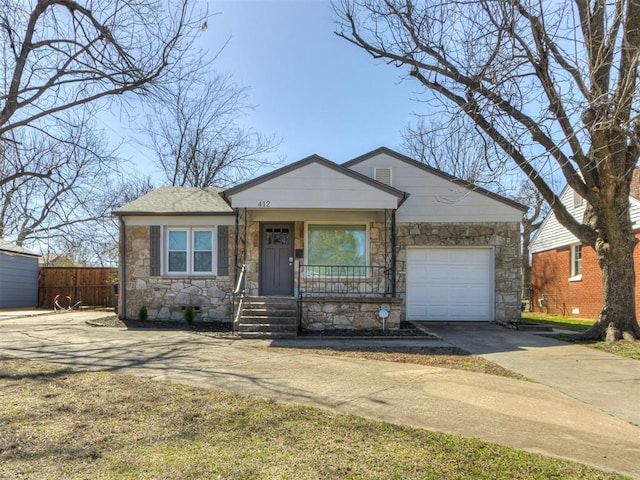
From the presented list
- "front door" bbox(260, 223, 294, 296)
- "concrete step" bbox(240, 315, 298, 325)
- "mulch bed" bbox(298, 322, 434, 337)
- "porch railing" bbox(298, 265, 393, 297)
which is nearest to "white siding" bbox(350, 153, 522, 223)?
"porch railing" bbox(298, 265, 393, 297)

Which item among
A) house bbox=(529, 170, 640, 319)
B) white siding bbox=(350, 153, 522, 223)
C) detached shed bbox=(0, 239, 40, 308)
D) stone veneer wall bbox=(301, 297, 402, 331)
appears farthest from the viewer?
detached shed bbox=(0, 239, 40, 308)

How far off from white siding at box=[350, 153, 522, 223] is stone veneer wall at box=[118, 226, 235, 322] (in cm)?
500

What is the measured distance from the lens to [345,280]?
1087cm

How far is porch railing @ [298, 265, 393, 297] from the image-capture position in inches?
426

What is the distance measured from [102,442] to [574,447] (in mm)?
3708

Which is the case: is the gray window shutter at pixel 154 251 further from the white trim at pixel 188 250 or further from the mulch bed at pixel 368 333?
the mulch bed at pixel 368 333

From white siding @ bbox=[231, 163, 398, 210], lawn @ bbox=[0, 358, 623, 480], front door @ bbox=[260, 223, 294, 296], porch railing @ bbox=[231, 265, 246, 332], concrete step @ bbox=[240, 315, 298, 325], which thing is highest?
white siding @ bbox=[231, 163, 398, 210]

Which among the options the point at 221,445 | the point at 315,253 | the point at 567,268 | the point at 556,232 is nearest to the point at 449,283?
the point at 315,253

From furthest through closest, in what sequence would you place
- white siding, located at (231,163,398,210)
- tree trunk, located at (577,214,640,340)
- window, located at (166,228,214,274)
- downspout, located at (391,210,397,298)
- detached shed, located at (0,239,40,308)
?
detached shed, located at (0,239,40,308), window, located at (166,228,214,274), downspout, located at (391,210,397,298), white siding, located at (231,163,398,210), tree trunk, located at (577,214,640,340)

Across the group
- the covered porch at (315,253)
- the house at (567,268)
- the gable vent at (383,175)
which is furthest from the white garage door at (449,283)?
the house at (567,268)

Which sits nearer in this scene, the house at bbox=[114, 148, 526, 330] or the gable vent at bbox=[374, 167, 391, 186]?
the house at bbox=[114, 148, 526, 330]

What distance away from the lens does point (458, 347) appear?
25.0 ft

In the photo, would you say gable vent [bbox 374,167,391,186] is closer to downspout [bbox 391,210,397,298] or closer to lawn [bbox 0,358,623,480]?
downspout [bbox 391,210,397,298]

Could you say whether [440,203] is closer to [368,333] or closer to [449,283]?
[449,283]
